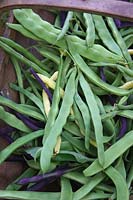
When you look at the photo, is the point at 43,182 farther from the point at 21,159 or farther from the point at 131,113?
the point at 131,113

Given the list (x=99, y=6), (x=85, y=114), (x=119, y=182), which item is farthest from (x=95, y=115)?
(x=99, y=6)

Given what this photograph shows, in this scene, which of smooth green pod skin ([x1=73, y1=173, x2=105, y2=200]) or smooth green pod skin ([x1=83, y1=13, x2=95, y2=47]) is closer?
smooth green pod skin ([x1=73, y1=173, x2=105, y2=200])

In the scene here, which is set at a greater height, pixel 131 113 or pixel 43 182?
pixel 131 113

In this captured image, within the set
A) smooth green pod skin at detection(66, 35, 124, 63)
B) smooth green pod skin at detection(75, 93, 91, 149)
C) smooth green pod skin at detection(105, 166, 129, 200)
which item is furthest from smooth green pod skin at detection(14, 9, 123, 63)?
smooth green pod skin at detection(105, 166, 129, 200)

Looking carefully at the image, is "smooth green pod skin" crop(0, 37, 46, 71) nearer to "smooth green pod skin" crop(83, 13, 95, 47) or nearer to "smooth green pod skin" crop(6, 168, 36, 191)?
"smooth green pod skin" crop(83, 13, 95, 47)

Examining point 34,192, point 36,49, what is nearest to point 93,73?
point 36,49

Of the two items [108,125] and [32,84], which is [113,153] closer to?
[108,125]

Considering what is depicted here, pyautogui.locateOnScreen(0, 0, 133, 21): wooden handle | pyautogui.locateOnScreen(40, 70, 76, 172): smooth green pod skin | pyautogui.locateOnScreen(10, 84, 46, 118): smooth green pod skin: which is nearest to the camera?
pyautogui.locateOnScreen(0, 0, 133, 21): wooden handle
